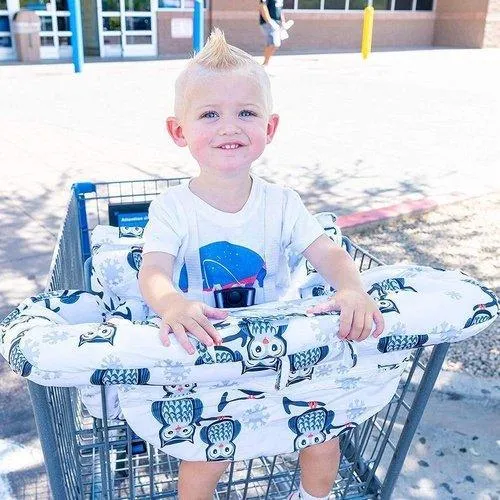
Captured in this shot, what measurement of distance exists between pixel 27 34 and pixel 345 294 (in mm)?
15386

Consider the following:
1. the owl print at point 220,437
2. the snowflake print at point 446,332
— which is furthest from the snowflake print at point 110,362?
the snowflake print at point 446,332

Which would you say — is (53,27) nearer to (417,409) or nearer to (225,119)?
(225,119)

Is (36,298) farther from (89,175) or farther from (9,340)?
(89,175)

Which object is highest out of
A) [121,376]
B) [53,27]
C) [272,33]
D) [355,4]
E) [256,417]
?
[121,376]

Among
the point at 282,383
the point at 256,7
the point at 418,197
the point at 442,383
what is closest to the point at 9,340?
the point at 282,383

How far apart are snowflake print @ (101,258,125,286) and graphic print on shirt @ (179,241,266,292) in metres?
0.22

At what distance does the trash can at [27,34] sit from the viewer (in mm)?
14930

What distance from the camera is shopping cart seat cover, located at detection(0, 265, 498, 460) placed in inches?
50.9

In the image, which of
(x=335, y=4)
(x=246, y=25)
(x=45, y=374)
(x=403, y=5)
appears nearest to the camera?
(x=45, y=374)

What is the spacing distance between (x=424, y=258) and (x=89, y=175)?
3256 millimetres

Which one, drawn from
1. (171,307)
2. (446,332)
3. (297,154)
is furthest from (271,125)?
(297,154)

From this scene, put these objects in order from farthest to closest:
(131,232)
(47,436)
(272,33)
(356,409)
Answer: (272,33) < (131,232) < (356,409) < (47,436)

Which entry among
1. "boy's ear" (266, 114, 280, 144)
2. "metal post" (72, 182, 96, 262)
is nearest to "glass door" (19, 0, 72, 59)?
"metal post" (72, 182, 96, 262)

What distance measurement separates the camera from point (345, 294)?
1.58 metres
